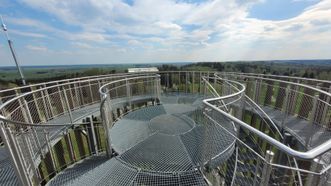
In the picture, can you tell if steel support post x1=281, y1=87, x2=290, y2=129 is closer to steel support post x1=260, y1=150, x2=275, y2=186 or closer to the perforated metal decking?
the perforated metal decking

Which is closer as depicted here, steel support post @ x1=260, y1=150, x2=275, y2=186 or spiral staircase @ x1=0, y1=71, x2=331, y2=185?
steel support post @ x1=260, y1=150, x2=275, y2=186

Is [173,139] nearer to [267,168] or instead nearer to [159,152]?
[159,152]

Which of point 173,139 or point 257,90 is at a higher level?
point 257,90

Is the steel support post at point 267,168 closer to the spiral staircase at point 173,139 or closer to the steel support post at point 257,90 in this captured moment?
the spiral staircase at point 173,139

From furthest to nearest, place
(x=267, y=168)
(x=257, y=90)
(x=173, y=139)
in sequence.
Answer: (x=257, y=90)
(x=173, y=139)
(x=267, y=168)

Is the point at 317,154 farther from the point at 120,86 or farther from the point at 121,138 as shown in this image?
the point at 120,86

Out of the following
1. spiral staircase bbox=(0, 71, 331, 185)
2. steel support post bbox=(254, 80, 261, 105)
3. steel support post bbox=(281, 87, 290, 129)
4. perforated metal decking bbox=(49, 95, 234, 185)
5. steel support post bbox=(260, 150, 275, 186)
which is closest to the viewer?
steel support post bbox=(260, 150, 275, 186)

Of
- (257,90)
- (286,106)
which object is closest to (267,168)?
(286,106)

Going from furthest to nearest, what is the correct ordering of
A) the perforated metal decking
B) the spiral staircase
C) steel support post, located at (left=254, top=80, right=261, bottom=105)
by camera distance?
steel support post, located at (left=254, top=80, right=261, bottom=105) < the perforated metal decking < the spiral staircase

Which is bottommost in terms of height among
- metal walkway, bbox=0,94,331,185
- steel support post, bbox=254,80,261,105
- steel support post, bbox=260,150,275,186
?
metal walkway, bbox=0,94,331,185

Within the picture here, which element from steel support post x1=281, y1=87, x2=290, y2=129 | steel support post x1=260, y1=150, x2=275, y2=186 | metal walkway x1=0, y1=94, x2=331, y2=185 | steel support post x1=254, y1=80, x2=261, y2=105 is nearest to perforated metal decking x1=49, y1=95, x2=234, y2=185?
metal walkway x1=0, y1=94, x2=331, y2=185

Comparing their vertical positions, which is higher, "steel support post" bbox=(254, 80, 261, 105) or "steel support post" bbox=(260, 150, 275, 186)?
"steel support post" bbox=(260, 150, 275, 186)

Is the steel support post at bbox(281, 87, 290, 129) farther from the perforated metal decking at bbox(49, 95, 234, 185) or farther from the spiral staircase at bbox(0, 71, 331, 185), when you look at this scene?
the perforated metal decking at bbox(49, 95, 234, 185)
